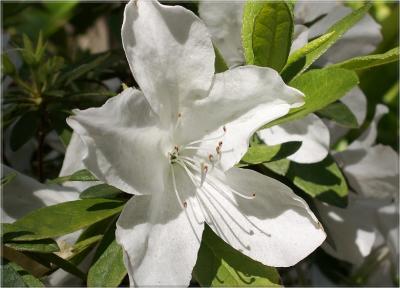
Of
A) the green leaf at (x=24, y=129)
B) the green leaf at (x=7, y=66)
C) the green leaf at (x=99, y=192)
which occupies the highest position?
the green leaf at (x=7, y=66)

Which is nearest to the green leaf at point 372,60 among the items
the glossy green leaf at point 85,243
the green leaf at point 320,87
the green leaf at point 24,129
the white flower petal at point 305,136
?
the green leaf at point 320,87

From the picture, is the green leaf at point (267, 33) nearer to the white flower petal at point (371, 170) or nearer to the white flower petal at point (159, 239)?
the white flower petal at point (159, 239)

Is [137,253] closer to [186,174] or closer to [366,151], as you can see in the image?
[186,174]

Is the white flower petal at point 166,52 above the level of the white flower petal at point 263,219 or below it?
above

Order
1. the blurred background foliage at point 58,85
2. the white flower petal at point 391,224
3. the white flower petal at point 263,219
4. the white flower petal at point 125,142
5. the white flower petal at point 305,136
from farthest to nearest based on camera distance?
the white flower petal at point 391,224 → the blurred background foliage at point 58,85 → the white flower petal at point 305,136 → the white flower petal at point 263,219 → the white flower petal at point 125,142

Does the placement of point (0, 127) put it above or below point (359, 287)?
above

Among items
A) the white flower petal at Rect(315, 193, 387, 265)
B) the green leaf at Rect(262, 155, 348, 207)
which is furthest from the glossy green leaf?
the white flower petal at Rect(315, 193, 387, 265)

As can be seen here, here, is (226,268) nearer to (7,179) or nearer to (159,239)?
(159,239)

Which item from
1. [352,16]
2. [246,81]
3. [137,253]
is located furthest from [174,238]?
[352,16]

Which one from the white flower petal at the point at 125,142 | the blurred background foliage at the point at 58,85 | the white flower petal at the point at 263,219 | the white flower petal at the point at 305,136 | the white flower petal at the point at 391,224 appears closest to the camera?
the white flower petal at the point at 125,142
